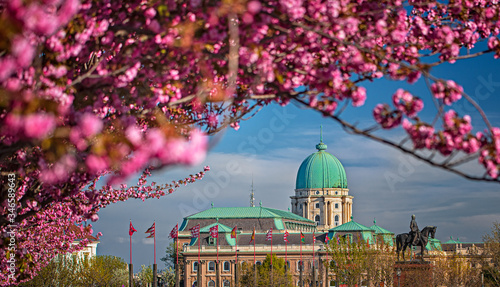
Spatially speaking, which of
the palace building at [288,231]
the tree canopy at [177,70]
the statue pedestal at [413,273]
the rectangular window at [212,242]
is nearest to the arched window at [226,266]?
the palace building at [288,231]

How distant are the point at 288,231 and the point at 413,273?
85978mm

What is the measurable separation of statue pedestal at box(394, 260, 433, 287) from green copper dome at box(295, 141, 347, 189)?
124394mm

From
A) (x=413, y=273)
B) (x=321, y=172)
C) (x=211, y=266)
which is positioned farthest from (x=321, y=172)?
(x=413, y=273)

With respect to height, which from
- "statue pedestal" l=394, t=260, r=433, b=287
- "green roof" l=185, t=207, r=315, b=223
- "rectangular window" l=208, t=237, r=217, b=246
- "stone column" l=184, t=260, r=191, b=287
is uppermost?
"green roof" l=185, t=207, r=315, b=223

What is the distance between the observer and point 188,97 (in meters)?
9.45

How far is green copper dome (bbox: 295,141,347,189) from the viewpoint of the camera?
178 metres

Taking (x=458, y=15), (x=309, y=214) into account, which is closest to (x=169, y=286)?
(x=309, y=214)

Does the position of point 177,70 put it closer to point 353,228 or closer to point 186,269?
point 186,269

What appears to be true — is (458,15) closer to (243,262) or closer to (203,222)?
(243,262)

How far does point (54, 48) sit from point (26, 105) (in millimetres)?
1322

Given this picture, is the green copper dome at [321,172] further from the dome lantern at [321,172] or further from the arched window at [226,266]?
the arched window at [226,266]

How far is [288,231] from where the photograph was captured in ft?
450

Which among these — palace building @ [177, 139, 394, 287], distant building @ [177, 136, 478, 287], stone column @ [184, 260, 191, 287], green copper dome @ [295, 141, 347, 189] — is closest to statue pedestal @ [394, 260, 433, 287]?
palace building @ [177, 139, 394, 287]

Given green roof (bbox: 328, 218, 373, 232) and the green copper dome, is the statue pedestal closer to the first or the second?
green roof (bbox: 328, 218, 373, 232)
